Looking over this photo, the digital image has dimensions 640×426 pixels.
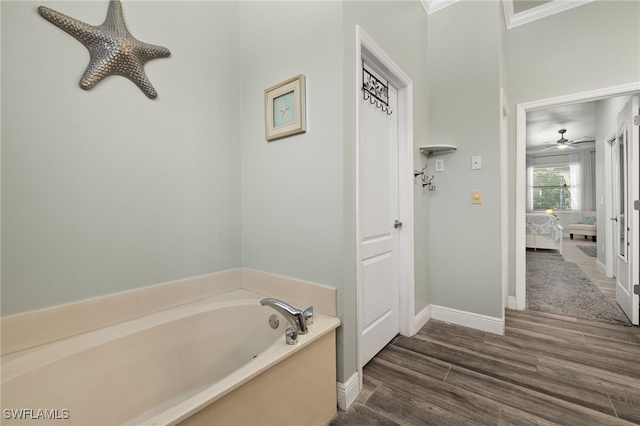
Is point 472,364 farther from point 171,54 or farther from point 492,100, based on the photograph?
point 171,54

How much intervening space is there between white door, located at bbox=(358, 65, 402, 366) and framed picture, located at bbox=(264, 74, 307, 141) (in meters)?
0.40

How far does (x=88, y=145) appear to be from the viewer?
1.27 meters

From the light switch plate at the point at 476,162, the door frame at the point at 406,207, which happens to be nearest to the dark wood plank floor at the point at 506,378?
the door frame at the point at 406,207

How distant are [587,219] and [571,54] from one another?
23.0 ft

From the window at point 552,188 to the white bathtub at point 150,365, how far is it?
10.2 m

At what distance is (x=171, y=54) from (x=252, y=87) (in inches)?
19.0

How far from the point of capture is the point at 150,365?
1.27 meters

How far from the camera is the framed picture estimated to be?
1523mm

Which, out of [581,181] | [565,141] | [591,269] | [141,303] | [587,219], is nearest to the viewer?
[141,303]

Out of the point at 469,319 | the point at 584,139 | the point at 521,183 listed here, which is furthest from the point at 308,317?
the point at 584,139

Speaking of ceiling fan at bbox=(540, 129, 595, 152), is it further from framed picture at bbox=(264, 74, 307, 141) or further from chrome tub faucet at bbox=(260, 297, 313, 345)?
chrome tub faucet at bbox=(260, 297, 313, 345)

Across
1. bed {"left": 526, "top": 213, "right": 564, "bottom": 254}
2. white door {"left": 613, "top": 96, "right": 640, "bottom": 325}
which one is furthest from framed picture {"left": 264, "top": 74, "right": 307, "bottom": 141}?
bed {"left": 526, "top": 213, "right": 564, "bottom": 254}

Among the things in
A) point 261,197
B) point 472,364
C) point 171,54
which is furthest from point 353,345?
point 171,54

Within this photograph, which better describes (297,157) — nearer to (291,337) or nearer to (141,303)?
(291,337)
